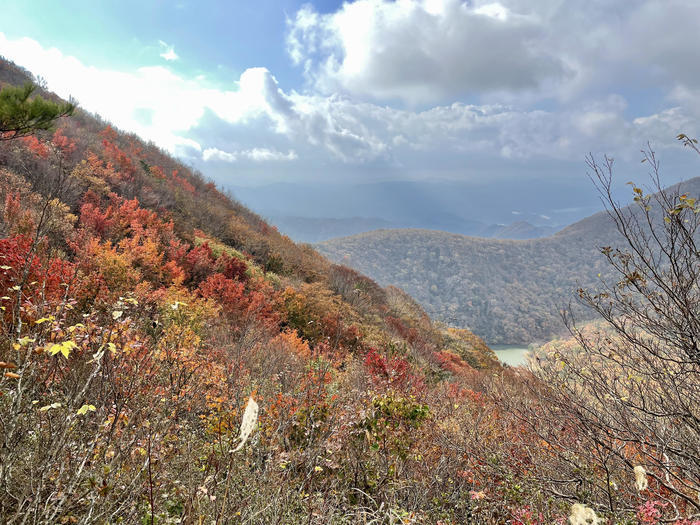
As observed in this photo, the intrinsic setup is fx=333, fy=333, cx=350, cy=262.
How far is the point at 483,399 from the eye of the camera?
8.98 meters

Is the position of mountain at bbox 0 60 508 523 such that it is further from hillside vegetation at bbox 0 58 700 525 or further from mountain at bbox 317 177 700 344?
mountain at bbox 317 177 700 344

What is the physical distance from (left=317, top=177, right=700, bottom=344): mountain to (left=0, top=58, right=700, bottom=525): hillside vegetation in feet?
341

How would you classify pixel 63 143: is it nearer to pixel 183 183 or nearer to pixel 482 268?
pixel 183 183

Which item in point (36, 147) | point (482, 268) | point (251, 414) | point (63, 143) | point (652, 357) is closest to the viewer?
point (251, 414)

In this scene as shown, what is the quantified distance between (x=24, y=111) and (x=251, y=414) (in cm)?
956

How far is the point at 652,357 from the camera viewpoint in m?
3.94

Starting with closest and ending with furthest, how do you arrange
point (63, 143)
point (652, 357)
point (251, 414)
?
point (251, 414), point (652, 357), point (63, 143)

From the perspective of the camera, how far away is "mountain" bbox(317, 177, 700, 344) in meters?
115

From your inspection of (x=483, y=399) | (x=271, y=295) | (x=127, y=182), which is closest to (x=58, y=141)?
(x=127, y=182)

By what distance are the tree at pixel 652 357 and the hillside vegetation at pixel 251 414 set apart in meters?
0.04

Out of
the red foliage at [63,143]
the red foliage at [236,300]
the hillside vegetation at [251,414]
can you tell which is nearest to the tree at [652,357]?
the hillside vegetation at [251,414]

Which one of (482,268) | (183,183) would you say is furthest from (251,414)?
(482,268)

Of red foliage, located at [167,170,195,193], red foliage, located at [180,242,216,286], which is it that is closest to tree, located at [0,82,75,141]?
red foliage, located at [180,242,216,286]

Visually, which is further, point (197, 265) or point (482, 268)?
Answer: point (482, 268)
